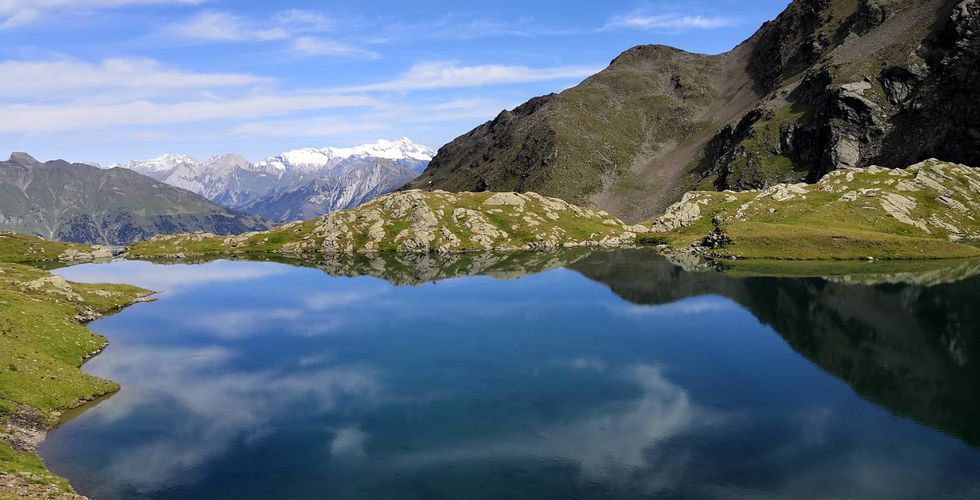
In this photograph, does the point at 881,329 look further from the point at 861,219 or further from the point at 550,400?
the point at 861,219

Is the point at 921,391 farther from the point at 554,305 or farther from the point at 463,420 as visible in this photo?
the point at 554,305

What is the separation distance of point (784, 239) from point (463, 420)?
129837mm

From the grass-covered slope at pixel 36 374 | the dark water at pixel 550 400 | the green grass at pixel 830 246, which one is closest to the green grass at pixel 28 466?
the grass-covered slope at pixel 36 374

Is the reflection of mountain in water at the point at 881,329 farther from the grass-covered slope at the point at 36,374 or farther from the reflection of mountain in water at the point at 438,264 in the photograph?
the grass-covered slope at the point at 36,374

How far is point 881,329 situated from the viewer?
7406 centimetres

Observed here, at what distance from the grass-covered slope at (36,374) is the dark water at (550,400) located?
Result: 1961 mm

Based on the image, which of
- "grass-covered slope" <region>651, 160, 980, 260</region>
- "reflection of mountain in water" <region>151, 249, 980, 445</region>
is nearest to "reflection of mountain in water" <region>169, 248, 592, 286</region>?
"reflection of mountain in water" <region>151, 249, 980, 445</region>

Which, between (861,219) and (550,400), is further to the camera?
(861,219)

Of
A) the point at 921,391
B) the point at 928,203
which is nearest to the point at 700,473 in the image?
the point at 921,391

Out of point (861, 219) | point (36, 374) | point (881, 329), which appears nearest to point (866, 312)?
point (881, 329)

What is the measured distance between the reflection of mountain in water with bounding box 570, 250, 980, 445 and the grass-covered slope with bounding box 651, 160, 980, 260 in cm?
3419

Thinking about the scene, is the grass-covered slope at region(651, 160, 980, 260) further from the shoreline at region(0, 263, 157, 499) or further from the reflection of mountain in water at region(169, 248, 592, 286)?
the shoreline at region(0, 263, 157, 499)

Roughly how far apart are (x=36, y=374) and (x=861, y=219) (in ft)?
598

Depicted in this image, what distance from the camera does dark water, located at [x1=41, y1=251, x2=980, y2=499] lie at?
37.8 meters
